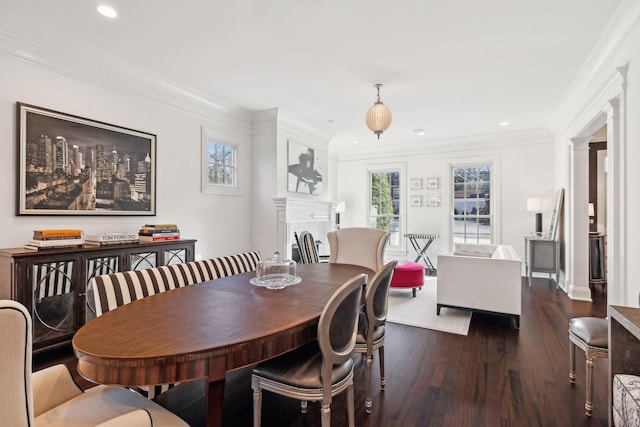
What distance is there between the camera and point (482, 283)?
3.52 meters

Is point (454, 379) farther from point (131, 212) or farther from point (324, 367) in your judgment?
point (131, 212)

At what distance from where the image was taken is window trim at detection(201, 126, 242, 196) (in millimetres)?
4391


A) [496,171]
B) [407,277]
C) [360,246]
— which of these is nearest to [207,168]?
[360,246]

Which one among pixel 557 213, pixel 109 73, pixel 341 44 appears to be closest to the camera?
pixel 341 44

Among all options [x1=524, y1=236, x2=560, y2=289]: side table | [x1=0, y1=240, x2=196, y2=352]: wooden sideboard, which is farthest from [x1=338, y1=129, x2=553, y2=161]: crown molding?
[x1=0, y1=240, x2=196, y2=352]: wooden sideboard

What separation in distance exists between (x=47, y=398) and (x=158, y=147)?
3127mm

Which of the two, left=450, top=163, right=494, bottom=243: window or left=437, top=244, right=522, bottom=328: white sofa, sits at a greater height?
left=450, top=163, right=494, bottom=243: window

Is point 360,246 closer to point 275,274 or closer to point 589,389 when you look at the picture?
point 275,274

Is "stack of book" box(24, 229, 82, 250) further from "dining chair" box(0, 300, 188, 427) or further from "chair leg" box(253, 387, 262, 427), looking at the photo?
"chair leg" box(253, 387, 262, 427)

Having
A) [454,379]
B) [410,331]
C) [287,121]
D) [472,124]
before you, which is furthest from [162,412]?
[472,124]

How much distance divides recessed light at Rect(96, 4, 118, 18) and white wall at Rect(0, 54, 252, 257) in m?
0.84

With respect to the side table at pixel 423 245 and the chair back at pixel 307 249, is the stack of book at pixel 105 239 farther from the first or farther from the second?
the side table at pixel 423 245

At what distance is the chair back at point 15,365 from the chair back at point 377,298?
1503 millimetres

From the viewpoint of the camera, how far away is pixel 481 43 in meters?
2.91
